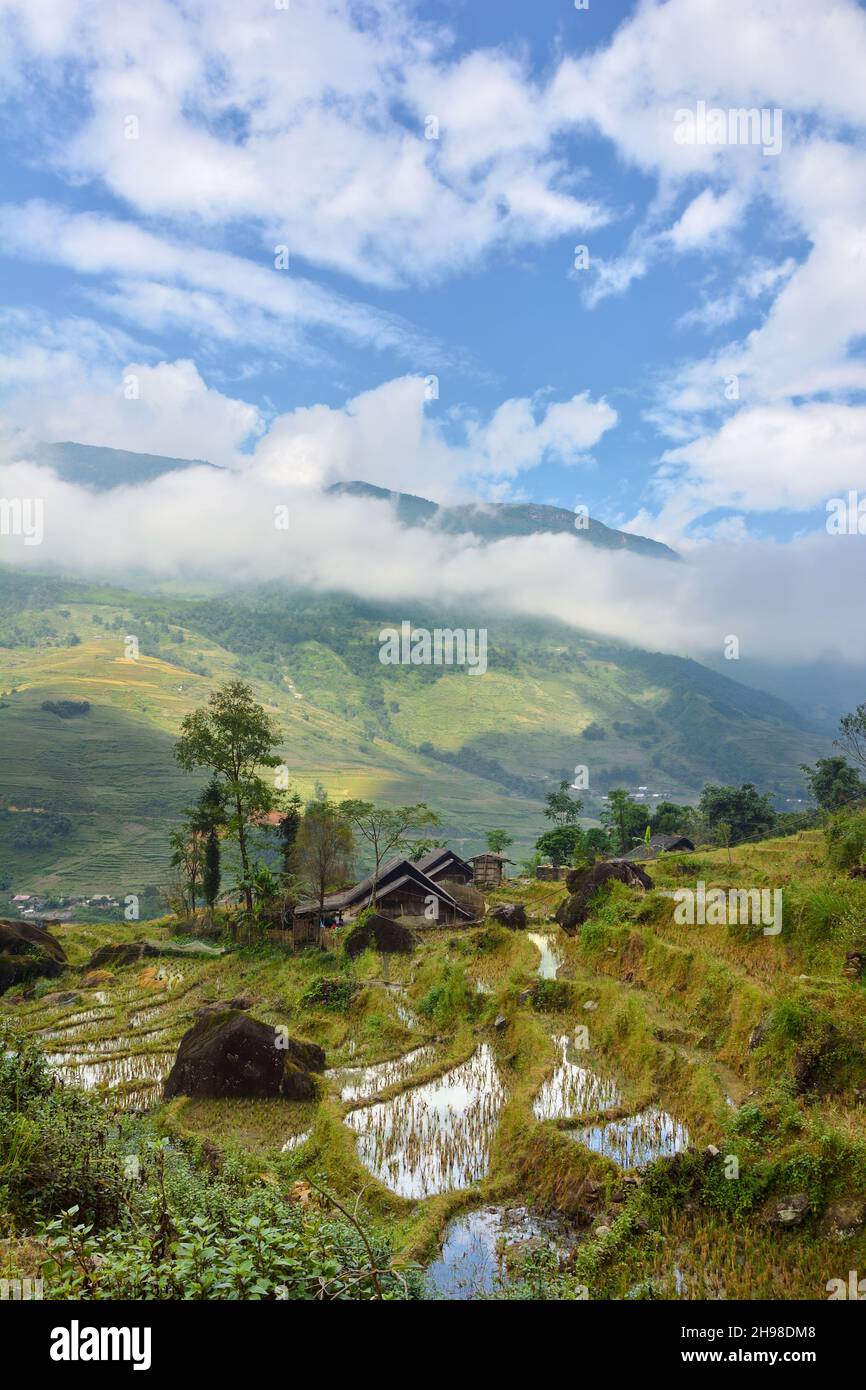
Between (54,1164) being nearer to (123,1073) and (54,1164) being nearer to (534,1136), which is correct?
(534,1136)

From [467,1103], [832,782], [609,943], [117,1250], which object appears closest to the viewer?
[117,1250]

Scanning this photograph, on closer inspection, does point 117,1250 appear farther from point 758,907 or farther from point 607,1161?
point 758,907

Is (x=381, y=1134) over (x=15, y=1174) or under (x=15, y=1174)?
under

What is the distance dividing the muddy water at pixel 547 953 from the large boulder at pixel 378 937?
6.27 meters

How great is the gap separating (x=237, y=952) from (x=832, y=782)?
225ft

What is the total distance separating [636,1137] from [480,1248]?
4.60 meters

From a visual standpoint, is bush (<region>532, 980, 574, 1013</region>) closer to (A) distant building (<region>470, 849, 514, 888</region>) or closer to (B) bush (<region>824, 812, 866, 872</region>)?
(B) bush (<region>824, 812, 866, 872</region>)

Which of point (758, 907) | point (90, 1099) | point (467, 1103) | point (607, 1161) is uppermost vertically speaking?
point (758, 907)

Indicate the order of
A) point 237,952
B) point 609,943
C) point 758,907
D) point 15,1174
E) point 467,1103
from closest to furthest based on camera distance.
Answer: point 15,1174
point 467,1103
point 758,907
point 609,943
point 237,952

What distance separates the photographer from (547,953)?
31594 millimetres

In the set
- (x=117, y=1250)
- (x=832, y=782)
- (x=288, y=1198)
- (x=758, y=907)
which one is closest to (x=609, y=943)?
(x=758, y=907)

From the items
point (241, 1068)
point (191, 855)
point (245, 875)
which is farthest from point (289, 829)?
point (241, 1068)

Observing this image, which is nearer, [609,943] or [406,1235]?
[406,1235]
